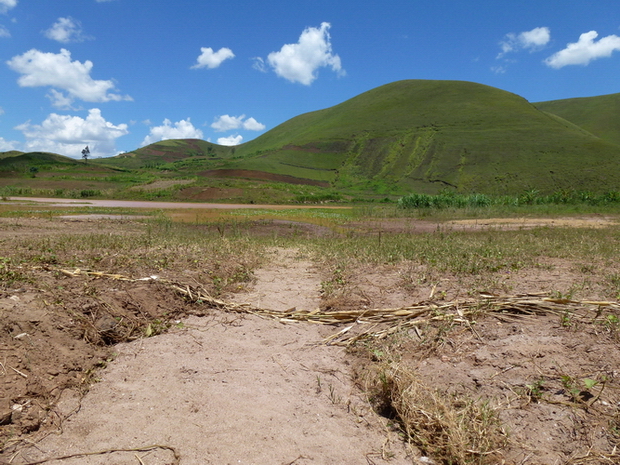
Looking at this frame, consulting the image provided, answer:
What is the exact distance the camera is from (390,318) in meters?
5.86

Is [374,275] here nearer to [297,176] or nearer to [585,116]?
[297,176]

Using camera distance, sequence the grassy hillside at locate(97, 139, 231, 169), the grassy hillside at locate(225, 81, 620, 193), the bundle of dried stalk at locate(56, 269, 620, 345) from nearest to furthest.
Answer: the bundle of dried stalk at locate(56, 269, 620, 345) < the grassy hillside at locate(225, 81, 620, 193) < the grassy hillside at locate(97, 139, 231, 169)

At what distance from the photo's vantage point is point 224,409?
3855 millimetres

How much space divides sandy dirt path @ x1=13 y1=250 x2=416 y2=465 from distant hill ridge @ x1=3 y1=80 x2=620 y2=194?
6795cm

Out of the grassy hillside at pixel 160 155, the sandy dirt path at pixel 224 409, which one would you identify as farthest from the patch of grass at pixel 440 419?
the grassy hillside at pixel 160 155

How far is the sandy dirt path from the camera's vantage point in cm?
328

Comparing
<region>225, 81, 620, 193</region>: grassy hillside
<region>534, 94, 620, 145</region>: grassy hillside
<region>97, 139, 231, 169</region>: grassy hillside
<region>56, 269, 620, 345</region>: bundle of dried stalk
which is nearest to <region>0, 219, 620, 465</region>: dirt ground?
<region>56, 269, 620, 345</region>: bundle of dried stalk

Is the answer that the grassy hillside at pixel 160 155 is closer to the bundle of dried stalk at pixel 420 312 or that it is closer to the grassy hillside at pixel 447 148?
the grassy hillside at pixel 447 148

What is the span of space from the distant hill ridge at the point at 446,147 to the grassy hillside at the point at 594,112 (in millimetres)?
478

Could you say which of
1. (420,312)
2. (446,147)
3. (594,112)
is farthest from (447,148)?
(594,112)

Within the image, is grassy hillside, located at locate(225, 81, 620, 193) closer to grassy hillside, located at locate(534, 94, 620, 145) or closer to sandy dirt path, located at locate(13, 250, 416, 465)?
grassy hillside, located at locate(534, 94, 620, 145)

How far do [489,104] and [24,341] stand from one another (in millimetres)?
113892

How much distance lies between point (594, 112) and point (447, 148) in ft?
277

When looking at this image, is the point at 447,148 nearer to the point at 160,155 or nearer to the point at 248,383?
the point at 248,383
